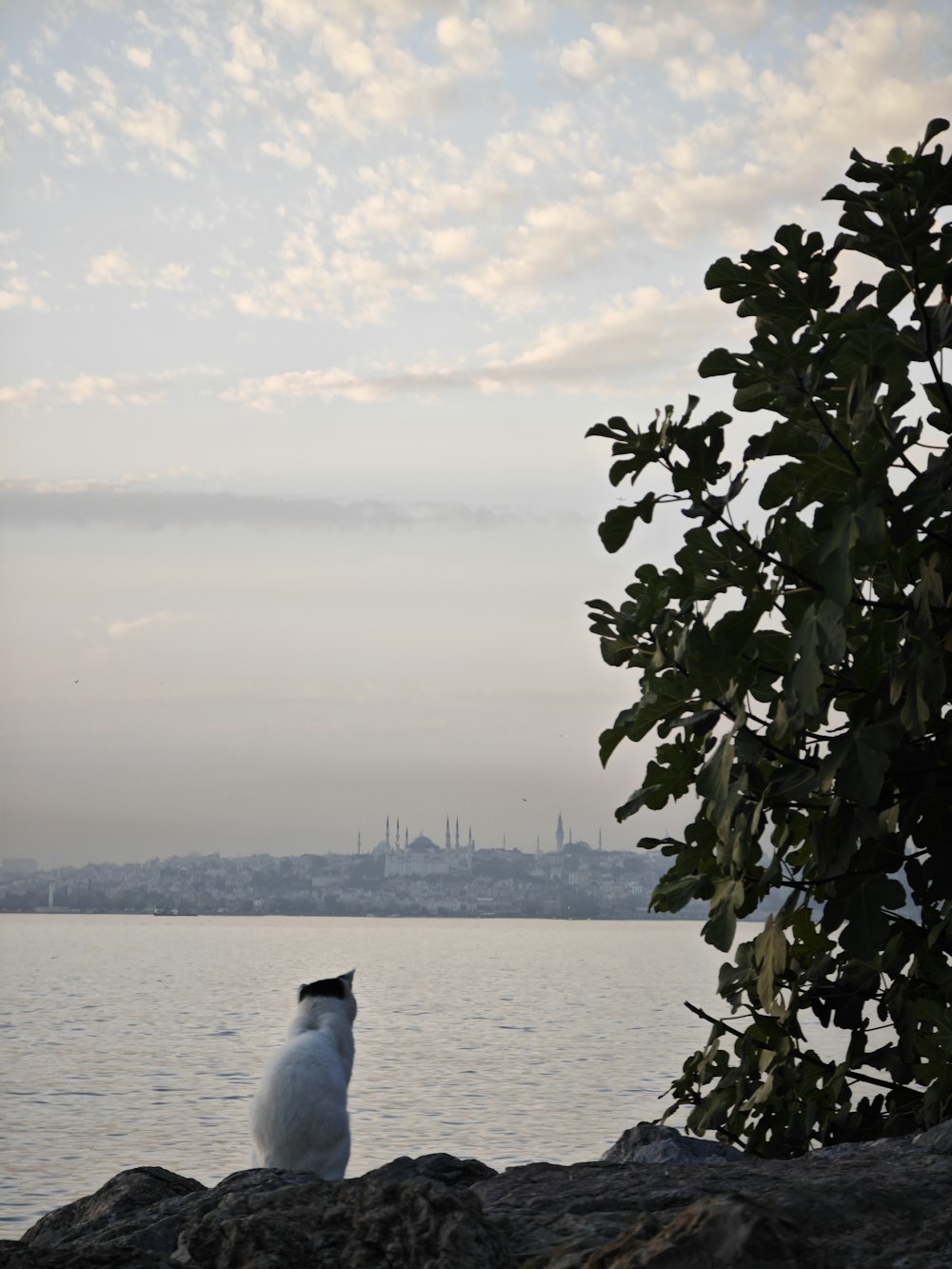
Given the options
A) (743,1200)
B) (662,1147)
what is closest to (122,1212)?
(662,1147)

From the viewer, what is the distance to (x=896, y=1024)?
4723 mm

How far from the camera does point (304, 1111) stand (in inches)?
299

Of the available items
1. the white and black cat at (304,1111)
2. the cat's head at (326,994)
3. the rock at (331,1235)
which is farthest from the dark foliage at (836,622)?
the cat's head at (326,994)

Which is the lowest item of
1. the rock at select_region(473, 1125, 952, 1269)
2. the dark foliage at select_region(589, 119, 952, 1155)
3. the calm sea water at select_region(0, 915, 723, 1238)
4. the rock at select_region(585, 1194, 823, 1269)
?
the calm sea water at select_region(0, 915, 723, 1238)

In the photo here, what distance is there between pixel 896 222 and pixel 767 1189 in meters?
2.86

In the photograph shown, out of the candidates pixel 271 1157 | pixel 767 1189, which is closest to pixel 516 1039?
pixel 271 1157

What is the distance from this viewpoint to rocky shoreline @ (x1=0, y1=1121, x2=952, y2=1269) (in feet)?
7.20

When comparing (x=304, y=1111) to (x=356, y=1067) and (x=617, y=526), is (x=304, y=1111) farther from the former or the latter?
(x=356, y=1067)

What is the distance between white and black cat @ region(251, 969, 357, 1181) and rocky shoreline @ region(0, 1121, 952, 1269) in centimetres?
428

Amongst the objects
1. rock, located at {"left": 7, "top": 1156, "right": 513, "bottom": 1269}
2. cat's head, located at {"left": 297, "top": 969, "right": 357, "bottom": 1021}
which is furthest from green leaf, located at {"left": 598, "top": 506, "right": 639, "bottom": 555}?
cat's head, located at {"left": 297, "top": 969, "right": 357, "bottom": 1021}

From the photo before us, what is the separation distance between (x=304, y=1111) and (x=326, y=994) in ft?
5.53

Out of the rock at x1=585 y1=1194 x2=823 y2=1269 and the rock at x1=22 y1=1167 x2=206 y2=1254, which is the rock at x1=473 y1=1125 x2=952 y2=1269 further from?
the rock at x1=22 y1=1167 x2=206 y2=1254

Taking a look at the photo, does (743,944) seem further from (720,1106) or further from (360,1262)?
(360,1262)

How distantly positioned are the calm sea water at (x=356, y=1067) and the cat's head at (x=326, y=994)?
6260mm
